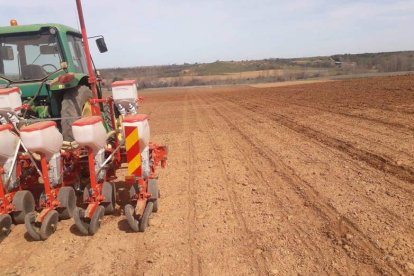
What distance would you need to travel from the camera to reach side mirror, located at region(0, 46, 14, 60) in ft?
19.7

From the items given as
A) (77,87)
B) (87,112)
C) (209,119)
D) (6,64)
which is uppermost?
(6,64)

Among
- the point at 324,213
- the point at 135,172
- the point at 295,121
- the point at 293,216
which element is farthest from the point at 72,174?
the point at 295,121

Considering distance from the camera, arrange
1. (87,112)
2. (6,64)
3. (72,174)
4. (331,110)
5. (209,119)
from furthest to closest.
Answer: (209,119) < (331,110) < (6,64) < (87,112) < (72,174)

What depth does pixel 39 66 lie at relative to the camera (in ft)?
19.5

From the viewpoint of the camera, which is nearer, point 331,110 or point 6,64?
point 6,64

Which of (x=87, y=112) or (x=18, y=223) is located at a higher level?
(x=87, y=112)

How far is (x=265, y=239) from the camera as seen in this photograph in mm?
3812

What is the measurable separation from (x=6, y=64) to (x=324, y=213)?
501 centimetres

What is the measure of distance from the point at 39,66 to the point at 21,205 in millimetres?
2471

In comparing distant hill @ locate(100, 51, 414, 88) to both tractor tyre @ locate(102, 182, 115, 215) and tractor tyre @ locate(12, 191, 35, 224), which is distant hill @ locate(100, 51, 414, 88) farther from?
tractor tyre @ locate(102, 182, 115, 215)

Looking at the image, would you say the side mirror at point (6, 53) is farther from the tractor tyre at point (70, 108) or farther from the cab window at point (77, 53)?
the tractor tyre at point (70, 108)

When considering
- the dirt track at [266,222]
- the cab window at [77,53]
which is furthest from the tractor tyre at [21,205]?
the cab window at [77,53]

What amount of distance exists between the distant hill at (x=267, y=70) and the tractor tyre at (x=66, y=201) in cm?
4313

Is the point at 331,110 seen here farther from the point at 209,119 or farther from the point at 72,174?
the point at 72,174
